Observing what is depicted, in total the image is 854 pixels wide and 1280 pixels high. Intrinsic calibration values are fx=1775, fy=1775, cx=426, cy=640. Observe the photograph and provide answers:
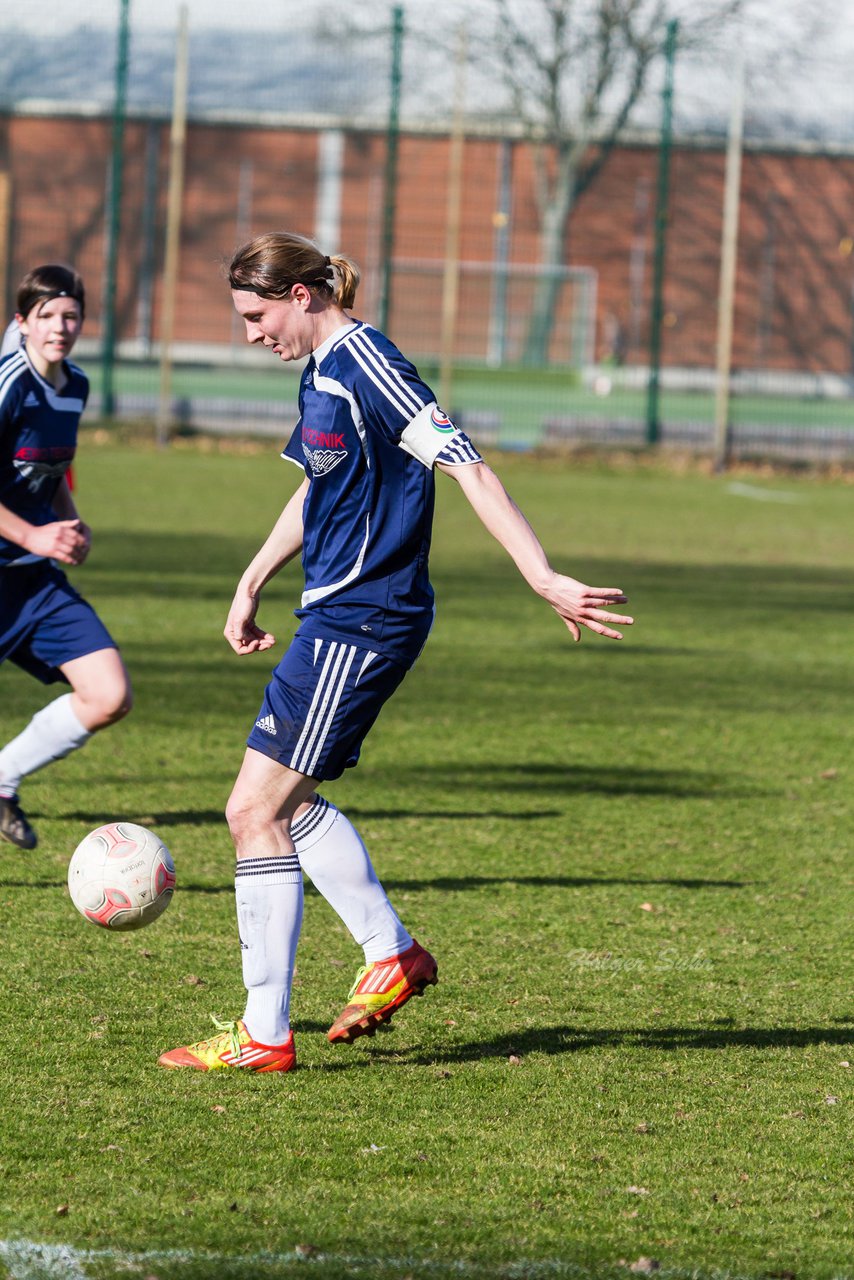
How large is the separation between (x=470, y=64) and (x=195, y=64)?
384 centimetres

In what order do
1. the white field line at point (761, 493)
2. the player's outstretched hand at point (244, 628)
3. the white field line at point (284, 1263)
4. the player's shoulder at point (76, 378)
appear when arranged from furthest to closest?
the white field line at point (761, 493) < the player's shoulder at point (76, 378) < the player's outstretched hand at point (244, 628) < the white field line at point (284, 1263)

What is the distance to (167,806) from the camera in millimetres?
6910

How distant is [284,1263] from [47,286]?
3.57 m

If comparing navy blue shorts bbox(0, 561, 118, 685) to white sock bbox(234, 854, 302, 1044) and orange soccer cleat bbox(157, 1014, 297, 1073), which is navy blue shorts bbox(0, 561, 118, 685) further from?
orange soccer cleat bbox(157, 1014, 297, 1073)

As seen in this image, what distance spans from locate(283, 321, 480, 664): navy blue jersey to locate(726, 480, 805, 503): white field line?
17181mm

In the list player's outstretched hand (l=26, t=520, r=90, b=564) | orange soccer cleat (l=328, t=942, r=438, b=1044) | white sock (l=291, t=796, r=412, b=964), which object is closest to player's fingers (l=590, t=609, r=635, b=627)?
white sock (l=291, t=796, r=412, b=964)

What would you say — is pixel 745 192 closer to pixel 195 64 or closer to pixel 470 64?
pixel 470 64

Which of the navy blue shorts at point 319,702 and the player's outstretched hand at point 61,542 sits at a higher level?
the player's outstretched hand at point 61,542

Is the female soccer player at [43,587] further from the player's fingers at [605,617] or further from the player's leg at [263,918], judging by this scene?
the player's fingers at [605,617]

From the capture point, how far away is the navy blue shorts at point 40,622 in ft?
20.1

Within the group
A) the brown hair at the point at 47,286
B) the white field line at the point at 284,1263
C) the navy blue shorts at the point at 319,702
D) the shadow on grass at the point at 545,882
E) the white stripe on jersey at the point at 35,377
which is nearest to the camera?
the white field line at the point at 284,1263

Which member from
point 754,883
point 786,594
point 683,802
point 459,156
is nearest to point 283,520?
point 754,883

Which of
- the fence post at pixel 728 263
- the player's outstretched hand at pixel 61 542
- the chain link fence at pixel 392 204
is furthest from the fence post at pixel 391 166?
the player's outstretched hand at pixel 61 542

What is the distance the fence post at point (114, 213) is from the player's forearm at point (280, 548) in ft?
65.7
